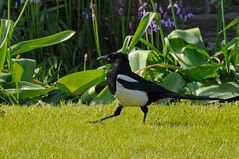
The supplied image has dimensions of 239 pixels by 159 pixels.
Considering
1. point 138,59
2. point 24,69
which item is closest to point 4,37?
point 24,69

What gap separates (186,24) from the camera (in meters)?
9.27

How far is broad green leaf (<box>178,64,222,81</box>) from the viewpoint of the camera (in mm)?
6793

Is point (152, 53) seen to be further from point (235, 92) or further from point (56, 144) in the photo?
point (56, 144)

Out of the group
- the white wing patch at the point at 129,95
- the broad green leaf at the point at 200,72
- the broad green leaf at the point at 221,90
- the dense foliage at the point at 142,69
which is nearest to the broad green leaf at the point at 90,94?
the dense foliage at the point at 142,69

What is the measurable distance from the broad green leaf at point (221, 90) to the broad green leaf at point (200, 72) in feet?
0.38

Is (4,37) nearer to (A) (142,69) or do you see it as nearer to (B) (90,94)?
(B) (90,94)

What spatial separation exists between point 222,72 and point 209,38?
7.75ft

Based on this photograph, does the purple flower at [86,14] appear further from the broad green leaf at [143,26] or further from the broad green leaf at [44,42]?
the broad green leaf at [143,26]

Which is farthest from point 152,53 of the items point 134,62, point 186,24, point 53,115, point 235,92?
point 186,24

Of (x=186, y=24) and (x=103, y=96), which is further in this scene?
(x=186, y=24)

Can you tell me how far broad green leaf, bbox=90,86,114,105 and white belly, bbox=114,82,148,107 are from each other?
1.26 metres

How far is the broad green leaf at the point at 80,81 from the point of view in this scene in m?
6.96

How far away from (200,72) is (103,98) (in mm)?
865

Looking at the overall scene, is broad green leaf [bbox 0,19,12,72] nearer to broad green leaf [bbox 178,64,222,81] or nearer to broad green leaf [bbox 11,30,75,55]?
broad green leaf [bbox 11,30,75,55]
